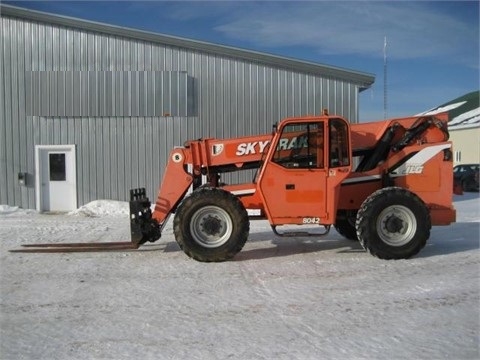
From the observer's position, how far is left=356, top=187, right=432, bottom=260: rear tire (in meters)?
8.16

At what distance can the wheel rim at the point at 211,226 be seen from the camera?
818cm

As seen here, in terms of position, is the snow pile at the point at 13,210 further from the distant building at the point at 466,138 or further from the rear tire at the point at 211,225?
the distant building at the point at 466,138

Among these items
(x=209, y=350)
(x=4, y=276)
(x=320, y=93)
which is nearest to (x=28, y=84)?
(x=320, y=93)

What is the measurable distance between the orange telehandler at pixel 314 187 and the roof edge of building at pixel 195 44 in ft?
26.3

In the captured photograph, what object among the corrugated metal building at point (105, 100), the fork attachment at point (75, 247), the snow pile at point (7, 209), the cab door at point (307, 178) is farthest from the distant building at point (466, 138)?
the fork attachment at point (75, 247)

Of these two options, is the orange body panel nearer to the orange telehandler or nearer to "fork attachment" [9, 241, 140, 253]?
the orange telehandler

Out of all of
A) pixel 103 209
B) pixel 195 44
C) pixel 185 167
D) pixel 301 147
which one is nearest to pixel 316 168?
pixel 301 147

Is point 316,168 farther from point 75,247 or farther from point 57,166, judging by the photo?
point 57,166

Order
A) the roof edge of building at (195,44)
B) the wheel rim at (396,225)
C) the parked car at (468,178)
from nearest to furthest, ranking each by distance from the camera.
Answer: the wheel rim at (396,225), the roof edge of building at (195,44), the parked car at (468,178)

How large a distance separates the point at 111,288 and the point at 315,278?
2753 millimetres

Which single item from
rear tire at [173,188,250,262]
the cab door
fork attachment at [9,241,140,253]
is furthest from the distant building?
fork attachment at [9,241,140,253]

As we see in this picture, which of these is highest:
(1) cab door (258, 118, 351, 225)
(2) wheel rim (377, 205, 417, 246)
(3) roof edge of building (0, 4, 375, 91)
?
(3) roof edge of building (0, 4, 375, 91)

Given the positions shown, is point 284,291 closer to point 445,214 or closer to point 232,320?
point 232,320

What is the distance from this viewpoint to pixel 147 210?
28.7 ft
